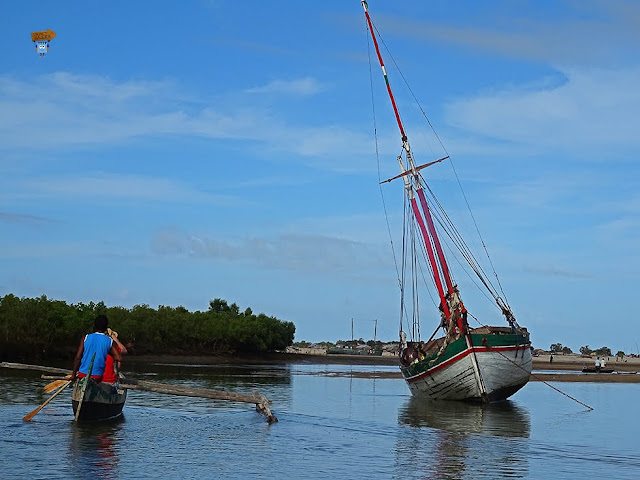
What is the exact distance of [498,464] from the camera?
24.9 metres

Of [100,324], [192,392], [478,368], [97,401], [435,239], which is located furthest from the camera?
[435,239]

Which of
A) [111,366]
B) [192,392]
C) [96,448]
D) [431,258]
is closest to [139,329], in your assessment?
[431,258]

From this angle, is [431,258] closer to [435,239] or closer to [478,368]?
[435,239]

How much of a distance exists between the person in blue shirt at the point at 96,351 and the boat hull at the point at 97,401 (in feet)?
1.22

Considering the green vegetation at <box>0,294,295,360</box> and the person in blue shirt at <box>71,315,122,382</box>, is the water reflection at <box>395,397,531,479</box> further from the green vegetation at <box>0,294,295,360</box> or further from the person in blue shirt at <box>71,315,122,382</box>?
the green vegetation at <box>0,294,295,360</box>

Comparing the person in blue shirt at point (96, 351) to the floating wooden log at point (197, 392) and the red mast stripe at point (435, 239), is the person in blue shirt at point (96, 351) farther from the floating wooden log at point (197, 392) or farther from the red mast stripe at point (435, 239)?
the red mast stripe at point (435, 239)

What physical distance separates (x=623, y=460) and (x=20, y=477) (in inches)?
697

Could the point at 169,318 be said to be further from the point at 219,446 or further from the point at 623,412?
the point at 219,446

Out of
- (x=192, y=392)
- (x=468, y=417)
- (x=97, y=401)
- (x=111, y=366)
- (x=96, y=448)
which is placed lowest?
(x=96, y=448)

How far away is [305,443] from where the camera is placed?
91.6 feet

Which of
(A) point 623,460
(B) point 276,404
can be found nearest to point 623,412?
(B) point 276,404

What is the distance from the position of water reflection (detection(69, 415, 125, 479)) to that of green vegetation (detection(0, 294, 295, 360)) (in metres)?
73.1

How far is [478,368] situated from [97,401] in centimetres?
2535

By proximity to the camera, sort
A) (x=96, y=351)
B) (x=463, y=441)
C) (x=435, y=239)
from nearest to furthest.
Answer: (x=96, y=351)
(x=463, y=441)
(x=435, y=239)
